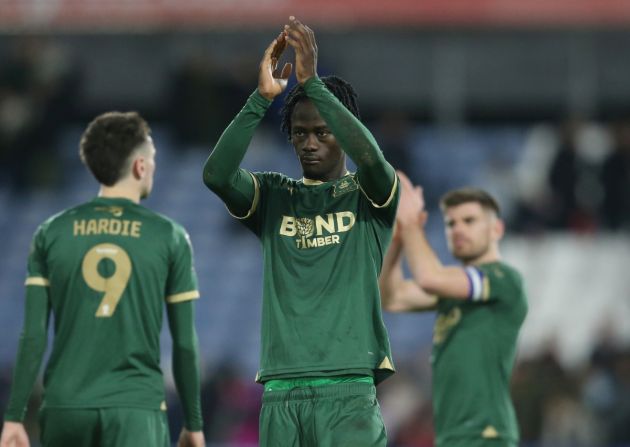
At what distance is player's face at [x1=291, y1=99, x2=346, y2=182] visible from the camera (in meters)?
4.75

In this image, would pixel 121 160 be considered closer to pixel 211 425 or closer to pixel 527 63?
pixel 211 425

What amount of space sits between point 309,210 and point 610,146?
39.1 feet

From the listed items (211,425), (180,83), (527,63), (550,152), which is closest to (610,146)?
(550,152)

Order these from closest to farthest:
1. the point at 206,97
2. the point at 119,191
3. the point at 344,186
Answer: the point at 344,186, the point at 119,191, the point at 206,97

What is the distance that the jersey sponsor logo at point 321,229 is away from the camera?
4734 mm

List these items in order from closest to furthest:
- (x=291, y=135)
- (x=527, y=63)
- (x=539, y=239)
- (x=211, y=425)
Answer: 1. (x=291, y=135)
2. (x=211, y=425)
3. (x=539, y=239)
4. (x=527, y=63)

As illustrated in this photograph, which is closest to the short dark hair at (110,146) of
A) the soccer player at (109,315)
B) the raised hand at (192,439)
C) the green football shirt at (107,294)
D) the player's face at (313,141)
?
the soccer player at (109,315)

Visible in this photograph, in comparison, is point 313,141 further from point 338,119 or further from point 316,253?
point 316,253

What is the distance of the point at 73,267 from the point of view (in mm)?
Result: 5125

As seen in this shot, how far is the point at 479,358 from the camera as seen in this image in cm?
629

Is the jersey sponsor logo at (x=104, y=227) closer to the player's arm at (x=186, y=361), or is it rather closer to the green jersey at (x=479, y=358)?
the player's arm at (x=186, y=361)

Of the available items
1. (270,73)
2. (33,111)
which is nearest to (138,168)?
(270,73)

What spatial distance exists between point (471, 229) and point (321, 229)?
6.72 feet

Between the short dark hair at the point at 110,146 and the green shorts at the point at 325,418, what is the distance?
1.31 m
